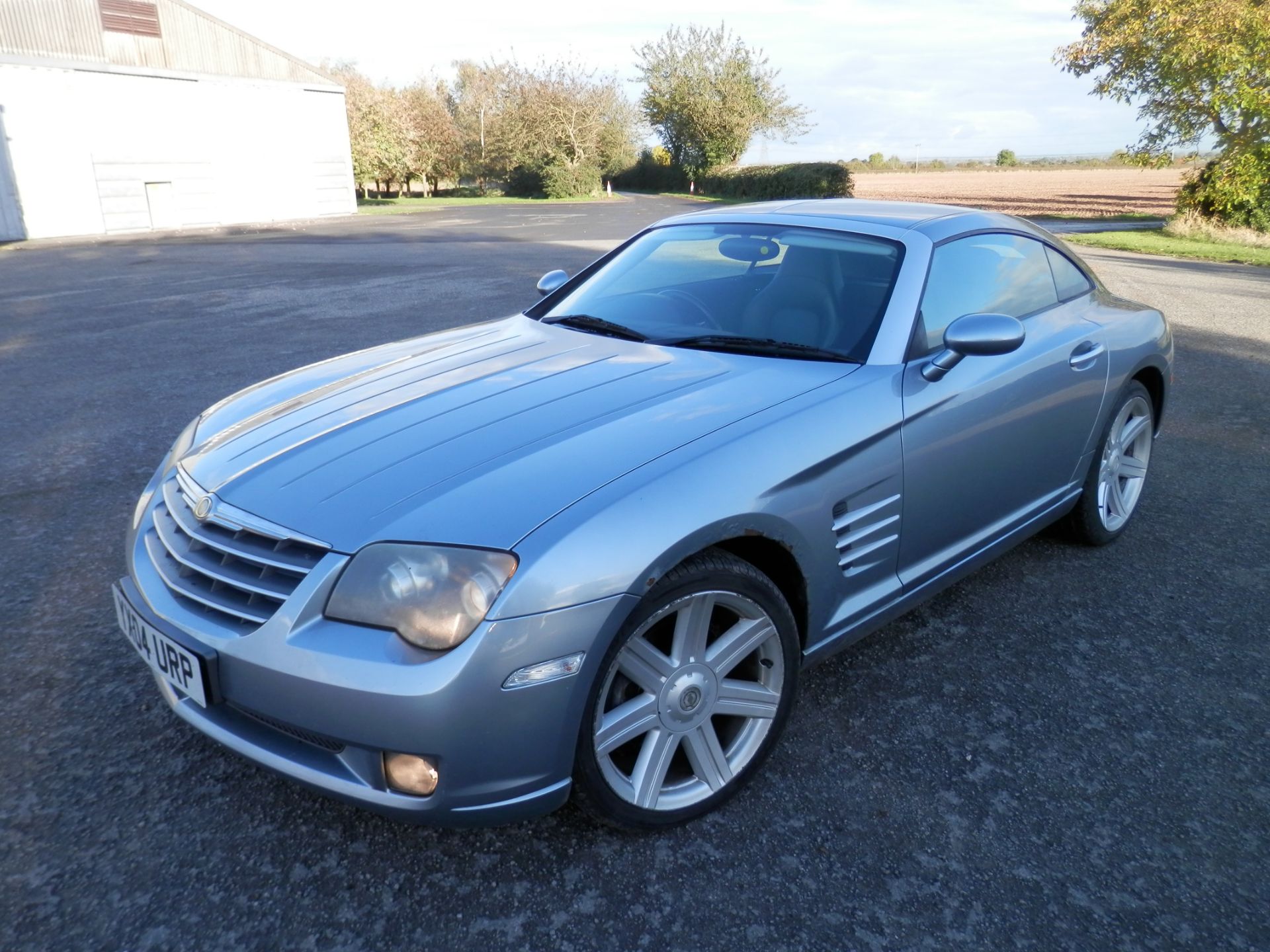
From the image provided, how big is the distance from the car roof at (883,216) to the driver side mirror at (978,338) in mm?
535

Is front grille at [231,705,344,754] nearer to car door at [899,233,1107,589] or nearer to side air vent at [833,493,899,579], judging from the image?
side air vent at [833,493,899,579]

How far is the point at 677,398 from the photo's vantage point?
8.45ft

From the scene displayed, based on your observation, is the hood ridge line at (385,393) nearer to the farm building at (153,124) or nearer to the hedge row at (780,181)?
the hedge row at (780,181)

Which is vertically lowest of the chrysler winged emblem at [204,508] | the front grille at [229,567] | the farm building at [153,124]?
the front grille at [229,567]

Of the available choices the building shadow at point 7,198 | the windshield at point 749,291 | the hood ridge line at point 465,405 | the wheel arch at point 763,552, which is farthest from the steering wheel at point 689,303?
the building shadow at point 7,198

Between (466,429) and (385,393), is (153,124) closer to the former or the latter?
(385,393)

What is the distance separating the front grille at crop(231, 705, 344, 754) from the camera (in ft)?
6.51

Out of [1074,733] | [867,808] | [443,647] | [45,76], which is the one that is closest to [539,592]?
[443,647]

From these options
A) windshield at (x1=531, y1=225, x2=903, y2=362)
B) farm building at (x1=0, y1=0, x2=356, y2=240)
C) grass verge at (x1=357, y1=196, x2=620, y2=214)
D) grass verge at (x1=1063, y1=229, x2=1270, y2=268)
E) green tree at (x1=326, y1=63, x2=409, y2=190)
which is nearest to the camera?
windshield at (x1=531, y1=225, x2=903, y2=362)

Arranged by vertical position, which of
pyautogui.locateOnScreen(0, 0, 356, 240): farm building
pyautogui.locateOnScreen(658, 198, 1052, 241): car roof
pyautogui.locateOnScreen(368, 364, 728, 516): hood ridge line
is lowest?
pyautogui.locateOnScreen(368, 364, 728, 516): hood ridge line

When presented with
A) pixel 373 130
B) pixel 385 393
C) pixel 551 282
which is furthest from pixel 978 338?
pixel 373 130

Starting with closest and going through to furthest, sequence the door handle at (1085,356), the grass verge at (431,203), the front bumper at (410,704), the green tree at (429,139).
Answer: the front bumper at (410,704), the door handle at (1085,356), the grass verge at (431,203), the green tree at (429,139)

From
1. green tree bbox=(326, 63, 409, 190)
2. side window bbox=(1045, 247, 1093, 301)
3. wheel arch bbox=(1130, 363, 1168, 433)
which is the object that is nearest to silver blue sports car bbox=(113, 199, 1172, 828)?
side window bbox=(1045, 247, 1093, 301)

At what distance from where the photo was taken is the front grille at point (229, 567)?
2.05 metres
